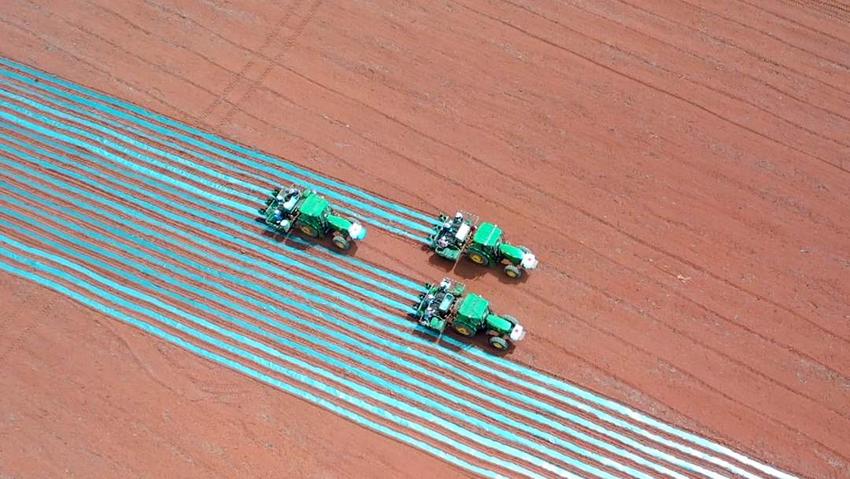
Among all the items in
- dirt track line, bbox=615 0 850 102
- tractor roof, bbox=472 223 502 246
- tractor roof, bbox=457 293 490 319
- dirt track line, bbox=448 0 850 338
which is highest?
dirt track line, bbox=615 0 850 102

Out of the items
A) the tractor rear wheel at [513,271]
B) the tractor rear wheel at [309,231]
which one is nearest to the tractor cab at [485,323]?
the tractor rear wheel at [513,271]

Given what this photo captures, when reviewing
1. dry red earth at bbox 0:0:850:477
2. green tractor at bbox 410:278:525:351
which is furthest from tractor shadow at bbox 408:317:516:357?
dry red earth at bbox 0:0:850:477

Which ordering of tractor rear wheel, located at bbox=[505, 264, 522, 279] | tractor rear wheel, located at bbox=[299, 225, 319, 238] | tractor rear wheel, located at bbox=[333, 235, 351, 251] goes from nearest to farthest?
tractor rear wheel, located at bbox=[505, 264, 522, 279], tractor rear wheel, located at bbox=[333, 235, 351, 251], tractor rear wheel, located at bbox=[299, 225, 319, 238]

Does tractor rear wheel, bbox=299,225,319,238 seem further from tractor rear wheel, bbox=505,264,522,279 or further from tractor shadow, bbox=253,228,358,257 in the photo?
tractor rear wheel, bbox=505,264,522,279

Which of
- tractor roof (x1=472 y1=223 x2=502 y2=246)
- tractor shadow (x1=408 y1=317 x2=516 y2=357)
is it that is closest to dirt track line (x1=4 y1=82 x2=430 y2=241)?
tractor roof (x1=472 y1=223 x2=502 y2=246)

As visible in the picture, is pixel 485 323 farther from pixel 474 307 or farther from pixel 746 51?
pixel 746 51

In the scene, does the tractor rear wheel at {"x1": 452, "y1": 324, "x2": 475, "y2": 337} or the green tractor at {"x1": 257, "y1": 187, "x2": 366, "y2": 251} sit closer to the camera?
the tractor rear wheel at {"x1": 452, "y1": 324, "x2": 475, "y2": 337}

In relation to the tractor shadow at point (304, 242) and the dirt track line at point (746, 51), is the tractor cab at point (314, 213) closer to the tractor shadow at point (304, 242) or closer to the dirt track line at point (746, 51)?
the tractor shadow at point (304, 242)

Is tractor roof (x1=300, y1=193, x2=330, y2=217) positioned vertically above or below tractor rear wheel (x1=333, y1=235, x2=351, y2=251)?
above

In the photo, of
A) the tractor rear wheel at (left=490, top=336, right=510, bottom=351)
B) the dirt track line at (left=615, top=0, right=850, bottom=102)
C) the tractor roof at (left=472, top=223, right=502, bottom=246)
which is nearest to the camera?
the tractor rear wheel at (left=490, top=336, right=510, bottom=351)

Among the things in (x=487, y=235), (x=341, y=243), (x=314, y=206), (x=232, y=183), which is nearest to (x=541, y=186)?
(x=487, y=235)
